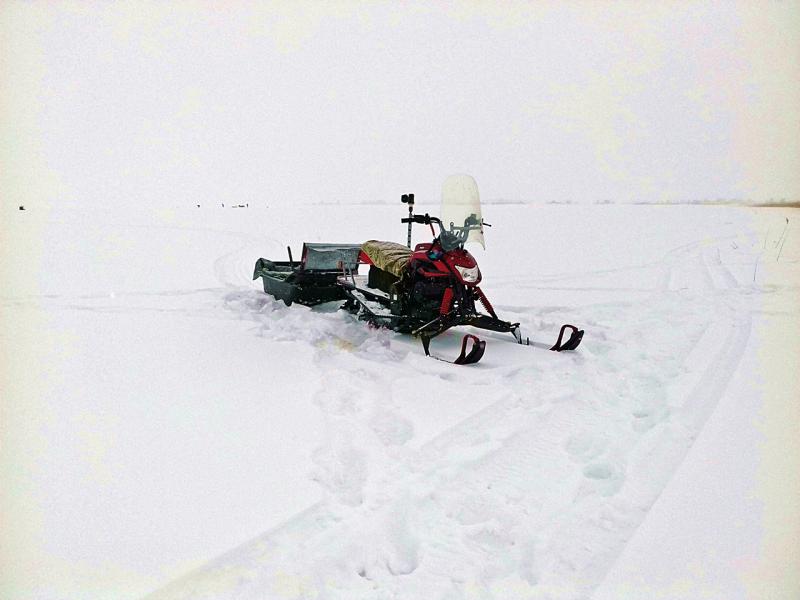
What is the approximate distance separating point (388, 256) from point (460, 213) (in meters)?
1.02

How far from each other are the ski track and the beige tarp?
93 centimetres

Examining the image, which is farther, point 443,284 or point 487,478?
point 443,284

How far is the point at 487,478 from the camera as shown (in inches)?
107

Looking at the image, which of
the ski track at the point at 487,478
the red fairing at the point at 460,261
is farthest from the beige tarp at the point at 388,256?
the ski track at the point at 487,478

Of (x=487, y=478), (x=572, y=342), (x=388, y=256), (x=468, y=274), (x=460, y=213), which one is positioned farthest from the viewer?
(x=388, y=256)

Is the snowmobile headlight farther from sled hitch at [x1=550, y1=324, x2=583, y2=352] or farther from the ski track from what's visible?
sled hitch at [x1=550, y1=324, x2=583, y2=352]

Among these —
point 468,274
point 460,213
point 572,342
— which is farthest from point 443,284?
point 572,342

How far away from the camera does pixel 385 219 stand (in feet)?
73.5

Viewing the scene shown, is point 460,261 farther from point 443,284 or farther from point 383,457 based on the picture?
point 383,457

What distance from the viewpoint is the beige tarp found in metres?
5.60

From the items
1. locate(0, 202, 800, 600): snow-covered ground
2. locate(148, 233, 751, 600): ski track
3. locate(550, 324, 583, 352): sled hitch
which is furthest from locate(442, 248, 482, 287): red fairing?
locate(550, 324, 583, 352): sled hitch

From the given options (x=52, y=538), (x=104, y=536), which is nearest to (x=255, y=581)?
(x=104, y=536)

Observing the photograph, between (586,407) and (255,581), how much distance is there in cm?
256

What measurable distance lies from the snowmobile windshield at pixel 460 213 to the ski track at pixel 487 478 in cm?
127
